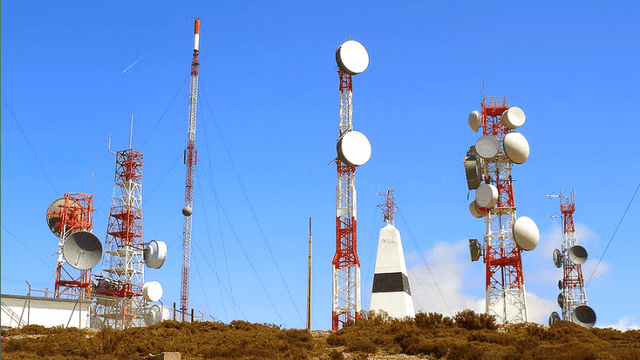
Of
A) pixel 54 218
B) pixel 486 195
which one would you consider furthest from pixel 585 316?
pixel 54 218

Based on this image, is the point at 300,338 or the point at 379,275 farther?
the point at 379,275

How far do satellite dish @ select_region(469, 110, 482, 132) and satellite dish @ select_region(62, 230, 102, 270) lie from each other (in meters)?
25.1

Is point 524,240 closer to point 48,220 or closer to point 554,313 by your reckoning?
point 554,313

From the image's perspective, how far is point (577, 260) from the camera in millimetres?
60500

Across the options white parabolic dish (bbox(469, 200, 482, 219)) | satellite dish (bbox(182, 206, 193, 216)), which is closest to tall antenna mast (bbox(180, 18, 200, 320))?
satellite dish (bbox(182, 206, 193, 216))

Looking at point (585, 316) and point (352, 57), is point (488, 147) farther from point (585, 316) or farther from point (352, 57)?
point (585, 316)

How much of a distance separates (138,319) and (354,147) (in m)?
24.2

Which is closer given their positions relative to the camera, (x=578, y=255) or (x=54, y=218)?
(x=54, y=218)

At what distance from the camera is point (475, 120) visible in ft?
167

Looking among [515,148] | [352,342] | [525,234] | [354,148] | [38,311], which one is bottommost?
[352,342]

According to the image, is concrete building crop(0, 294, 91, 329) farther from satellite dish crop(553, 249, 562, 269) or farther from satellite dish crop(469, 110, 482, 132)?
satellite dish crop(553, 249, 562, 269)

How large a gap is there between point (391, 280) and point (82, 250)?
750 inches

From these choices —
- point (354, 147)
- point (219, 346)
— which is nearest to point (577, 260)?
point (354, 147)

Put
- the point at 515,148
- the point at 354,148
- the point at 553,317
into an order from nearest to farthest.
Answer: the point at 354,148 → the point at 515,148 → the point at 553,317
